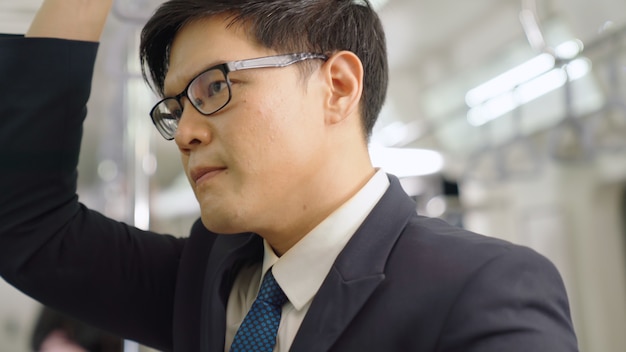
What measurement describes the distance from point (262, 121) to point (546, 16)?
9.01ft

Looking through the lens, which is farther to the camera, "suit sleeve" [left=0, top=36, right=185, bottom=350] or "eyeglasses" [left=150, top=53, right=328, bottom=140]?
"suit sleeve" [left=0, top=36, right=185, bottom=350]

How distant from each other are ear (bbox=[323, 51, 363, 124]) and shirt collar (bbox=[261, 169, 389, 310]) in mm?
125

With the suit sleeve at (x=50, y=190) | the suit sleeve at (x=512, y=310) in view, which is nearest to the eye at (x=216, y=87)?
the suit sleeve at (x=50, y=190)

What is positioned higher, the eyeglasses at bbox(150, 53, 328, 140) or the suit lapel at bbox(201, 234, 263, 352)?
the eyeglasses at bbox(150, 53, 328, 140)

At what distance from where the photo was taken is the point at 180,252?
1.26 m

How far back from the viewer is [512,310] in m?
0.81

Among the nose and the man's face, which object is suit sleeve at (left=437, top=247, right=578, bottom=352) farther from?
the nose

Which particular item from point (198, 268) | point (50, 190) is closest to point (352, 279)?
point (198, 268)

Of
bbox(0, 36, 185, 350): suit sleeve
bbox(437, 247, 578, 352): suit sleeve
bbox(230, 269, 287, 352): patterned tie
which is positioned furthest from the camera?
bbox(0, 36, 185, 350): suit sleeve

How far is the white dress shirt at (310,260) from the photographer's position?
1.01 m

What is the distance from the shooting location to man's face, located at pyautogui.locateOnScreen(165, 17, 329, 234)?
3.22 ft

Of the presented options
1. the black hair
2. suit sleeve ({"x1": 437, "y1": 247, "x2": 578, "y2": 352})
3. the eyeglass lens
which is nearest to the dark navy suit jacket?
suit sleeve ({"x1": 437, "y1": 247, "x2": 578, "y2": 352})

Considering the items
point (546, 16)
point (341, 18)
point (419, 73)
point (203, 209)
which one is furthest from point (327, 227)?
point (419, 73)

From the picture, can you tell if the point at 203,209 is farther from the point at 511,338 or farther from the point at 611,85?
the point at 611,85
